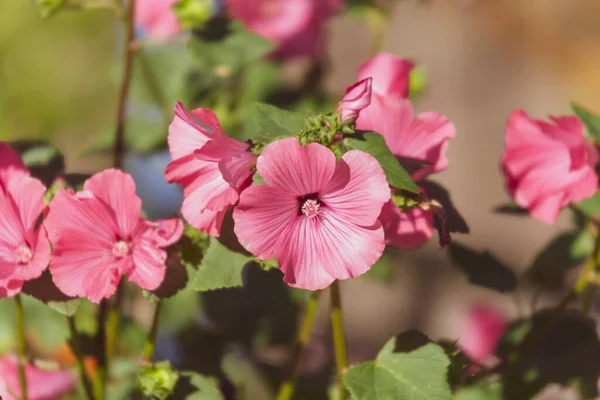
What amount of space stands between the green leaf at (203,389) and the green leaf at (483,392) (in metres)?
0.28

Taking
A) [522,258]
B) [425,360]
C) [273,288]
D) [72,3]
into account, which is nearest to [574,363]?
[425,360]

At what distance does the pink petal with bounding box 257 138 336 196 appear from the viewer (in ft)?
1.58

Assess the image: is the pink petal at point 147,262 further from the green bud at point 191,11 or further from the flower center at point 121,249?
the green bud at point 191,11

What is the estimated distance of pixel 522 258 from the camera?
2.01 metres

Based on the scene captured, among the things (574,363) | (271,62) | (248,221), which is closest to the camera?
(248,221)

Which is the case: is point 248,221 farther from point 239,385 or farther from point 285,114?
point 239,385

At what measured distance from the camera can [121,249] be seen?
54 cm

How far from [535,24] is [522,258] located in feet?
2.49

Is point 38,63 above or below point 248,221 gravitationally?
below

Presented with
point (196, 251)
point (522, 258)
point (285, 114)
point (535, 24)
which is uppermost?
point (285, 114)

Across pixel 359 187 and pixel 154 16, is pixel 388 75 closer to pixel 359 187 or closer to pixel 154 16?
pixel 359 187

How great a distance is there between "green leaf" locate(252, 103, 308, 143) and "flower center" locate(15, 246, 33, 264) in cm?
18

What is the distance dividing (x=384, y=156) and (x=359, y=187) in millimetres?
33

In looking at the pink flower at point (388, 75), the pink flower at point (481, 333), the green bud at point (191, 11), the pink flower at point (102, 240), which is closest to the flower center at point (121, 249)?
the pink flower at point (102, 240)
